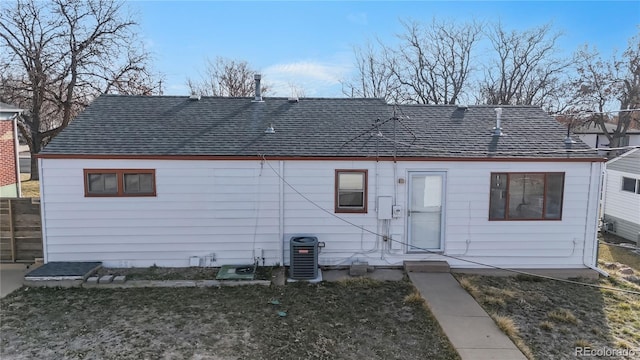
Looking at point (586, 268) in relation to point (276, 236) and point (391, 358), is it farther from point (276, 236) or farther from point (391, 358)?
point (276, 236)

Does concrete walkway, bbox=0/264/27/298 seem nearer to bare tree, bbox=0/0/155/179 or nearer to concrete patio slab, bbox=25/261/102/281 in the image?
concrete patio slab, bbox=25/261/102/281

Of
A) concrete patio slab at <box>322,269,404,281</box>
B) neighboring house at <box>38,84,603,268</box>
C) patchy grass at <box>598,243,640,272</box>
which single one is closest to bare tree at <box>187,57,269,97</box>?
neighboring house at <box>38,84,603,268</box>

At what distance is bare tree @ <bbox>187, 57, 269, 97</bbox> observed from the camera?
33281 millimetres

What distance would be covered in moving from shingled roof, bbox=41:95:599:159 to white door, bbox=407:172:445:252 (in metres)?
0.53

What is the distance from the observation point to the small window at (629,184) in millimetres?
15422

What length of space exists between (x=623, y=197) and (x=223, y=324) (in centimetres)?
1728

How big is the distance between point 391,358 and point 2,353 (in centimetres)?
488

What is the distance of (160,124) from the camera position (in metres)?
9.05

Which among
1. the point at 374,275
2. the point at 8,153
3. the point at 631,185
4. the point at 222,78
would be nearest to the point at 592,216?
the point at 374,275

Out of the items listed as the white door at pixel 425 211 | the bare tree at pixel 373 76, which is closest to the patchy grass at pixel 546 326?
the white door at pixel 425 211

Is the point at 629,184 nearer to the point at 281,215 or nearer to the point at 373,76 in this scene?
the point at 281,215

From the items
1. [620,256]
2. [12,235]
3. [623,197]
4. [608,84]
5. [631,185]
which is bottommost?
[620,256]

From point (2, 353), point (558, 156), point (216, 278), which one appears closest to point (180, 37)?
point (216, 278)

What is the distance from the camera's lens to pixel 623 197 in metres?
16.1
